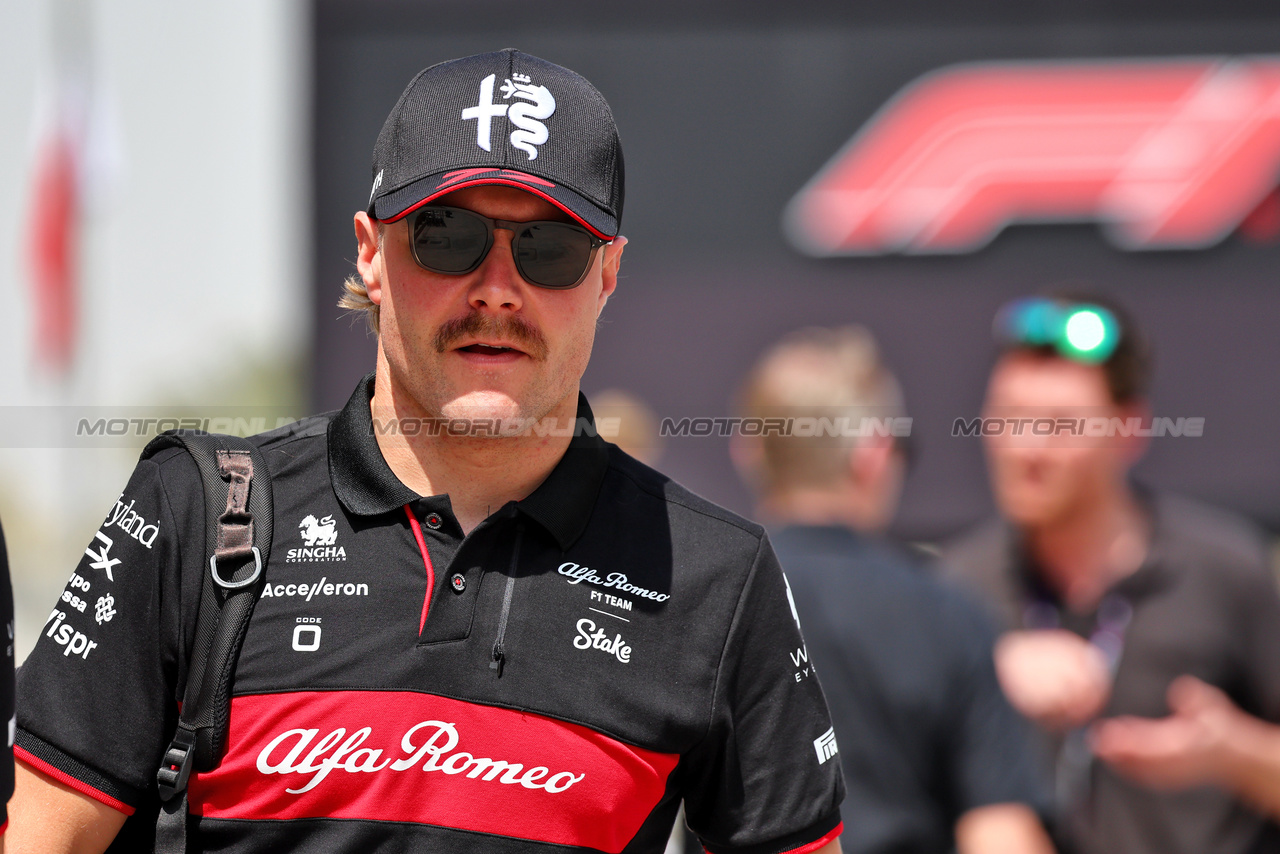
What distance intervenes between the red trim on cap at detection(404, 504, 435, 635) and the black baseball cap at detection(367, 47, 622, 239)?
435mm

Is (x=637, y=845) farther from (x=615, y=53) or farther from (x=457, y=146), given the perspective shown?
(x=615, y=53)

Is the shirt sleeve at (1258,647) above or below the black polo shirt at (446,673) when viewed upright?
below

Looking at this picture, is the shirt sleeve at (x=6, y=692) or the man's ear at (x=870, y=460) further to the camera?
the man's ear at (x=870, y=460)

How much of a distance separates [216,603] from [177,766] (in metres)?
0.22

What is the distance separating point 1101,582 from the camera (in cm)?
388

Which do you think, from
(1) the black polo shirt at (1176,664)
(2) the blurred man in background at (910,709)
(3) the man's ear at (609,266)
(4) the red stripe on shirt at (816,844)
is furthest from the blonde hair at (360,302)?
(1) the black polo shirt at (1176,664)

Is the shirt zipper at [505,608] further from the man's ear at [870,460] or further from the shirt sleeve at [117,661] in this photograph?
the man's ear at [870,460]

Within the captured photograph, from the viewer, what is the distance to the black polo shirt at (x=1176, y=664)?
145 inches

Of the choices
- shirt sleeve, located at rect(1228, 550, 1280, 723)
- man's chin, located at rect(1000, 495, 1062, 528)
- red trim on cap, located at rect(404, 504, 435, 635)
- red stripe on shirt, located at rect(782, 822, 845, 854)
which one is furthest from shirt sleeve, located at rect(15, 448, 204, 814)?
shirt sleeve, located at rect(1228, 550, 1280, 723)

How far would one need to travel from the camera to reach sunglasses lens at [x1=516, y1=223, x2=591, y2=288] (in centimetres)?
184

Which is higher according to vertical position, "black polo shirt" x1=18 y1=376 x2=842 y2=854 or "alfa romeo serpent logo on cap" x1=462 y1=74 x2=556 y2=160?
"alfa romeo serpent logo on cap" x1=462 y1=74 x2=556 y2=160

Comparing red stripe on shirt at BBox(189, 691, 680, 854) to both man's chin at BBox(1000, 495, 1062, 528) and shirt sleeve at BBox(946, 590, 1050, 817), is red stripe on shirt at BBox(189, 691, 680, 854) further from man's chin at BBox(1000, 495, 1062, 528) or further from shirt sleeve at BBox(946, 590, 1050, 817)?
man's chin at BBox(1000, 495, 1062, 528)

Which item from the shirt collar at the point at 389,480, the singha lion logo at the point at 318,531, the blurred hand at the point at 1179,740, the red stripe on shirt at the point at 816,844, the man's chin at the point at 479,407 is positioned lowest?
the blurred hand at the point at 1179,740

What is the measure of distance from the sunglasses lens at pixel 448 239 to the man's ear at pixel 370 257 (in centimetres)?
14
